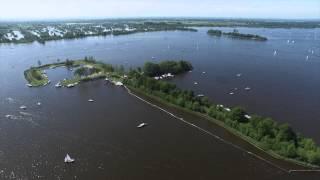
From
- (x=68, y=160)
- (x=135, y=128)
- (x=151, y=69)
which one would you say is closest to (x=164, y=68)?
(x=151, y=69)

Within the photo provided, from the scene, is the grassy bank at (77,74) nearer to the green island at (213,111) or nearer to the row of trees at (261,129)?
the green island at (213,111)

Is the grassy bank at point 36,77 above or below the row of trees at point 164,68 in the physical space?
below

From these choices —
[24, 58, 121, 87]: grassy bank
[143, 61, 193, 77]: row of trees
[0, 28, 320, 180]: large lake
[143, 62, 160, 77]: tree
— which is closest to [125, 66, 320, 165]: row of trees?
[0, 28, 320, 180]: large lake

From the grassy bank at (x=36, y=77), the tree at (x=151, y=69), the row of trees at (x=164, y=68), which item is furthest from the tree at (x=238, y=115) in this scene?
the grassy bank at (x=36, y=77)

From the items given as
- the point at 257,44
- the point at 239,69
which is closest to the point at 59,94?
the point at 239,69

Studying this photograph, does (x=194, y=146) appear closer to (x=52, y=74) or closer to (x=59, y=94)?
(x=59, y=94)

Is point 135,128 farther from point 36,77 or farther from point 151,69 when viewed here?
point 36,77
